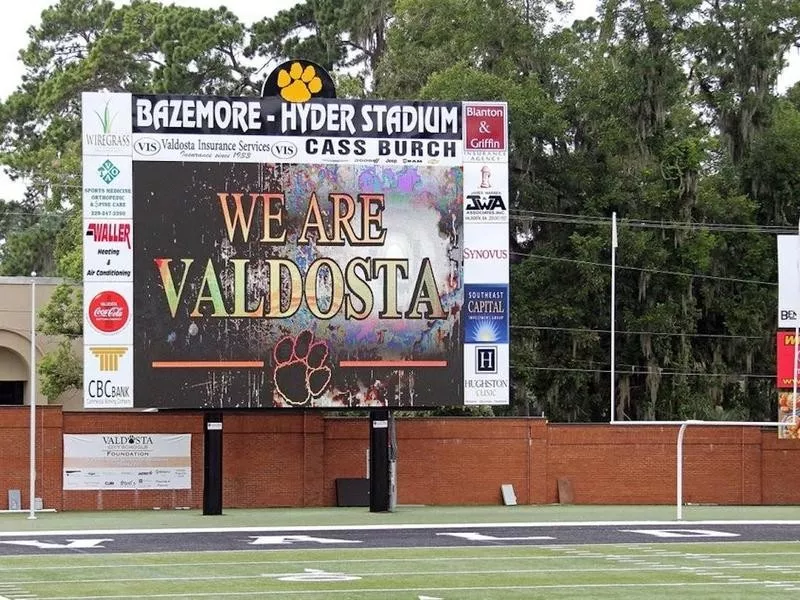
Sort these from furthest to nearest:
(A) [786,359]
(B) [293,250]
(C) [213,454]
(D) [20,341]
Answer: (D) [20,341]
(A) [786,359]
(C) [213,454]
(B) [293,250]

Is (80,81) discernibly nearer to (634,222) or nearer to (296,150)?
(634,222)

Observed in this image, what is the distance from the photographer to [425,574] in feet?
75.5

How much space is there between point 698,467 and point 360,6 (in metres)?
33.1

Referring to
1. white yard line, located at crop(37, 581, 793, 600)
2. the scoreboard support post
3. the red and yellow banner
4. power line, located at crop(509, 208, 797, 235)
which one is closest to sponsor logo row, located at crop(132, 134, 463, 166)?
the scoreboard support post

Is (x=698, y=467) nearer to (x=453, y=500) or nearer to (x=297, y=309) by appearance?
(x=453, y=500)

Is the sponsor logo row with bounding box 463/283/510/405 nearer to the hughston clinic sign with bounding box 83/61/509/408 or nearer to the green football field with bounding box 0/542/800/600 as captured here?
the hughston clinic sign with bounding box 83/61/509/408

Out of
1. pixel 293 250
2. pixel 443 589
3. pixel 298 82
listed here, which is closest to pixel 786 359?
pixel 293 250

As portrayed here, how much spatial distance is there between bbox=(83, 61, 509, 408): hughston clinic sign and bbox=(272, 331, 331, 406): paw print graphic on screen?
3cm

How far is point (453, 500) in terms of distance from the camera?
146 ft

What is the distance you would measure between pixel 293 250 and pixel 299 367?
251 centimetres

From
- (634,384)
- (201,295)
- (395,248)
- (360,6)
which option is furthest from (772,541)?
(360,6)

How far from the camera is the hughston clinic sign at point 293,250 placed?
116 ft

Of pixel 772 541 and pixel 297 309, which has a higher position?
pixel 297 309

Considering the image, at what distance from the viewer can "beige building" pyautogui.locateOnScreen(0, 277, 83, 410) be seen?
59.8 m
